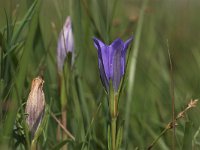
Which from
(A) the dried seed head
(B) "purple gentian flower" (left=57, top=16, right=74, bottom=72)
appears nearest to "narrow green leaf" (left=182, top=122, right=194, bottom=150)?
(A) the dried seed head

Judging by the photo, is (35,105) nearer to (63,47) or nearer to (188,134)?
(188,134)

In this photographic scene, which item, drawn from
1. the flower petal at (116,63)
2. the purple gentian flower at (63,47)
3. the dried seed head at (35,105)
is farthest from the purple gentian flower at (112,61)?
the purple gentian flower at (63,47)

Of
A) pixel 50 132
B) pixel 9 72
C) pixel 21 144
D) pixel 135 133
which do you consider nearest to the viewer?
pixel 21 144

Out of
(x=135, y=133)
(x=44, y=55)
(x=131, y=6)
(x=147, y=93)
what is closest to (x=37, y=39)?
(x=44, y=55)

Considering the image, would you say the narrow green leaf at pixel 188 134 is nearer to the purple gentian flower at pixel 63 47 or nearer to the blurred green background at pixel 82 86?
the blurred green background at pixel 82 86

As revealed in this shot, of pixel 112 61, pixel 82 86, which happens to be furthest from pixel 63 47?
pixel 112 61

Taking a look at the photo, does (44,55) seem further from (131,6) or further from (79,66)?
(131,6)
